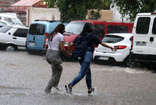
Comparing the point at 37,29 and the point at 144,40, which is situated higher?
the point at 144,40

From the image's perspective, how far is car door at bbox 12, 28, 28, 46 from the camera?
78.6 feet

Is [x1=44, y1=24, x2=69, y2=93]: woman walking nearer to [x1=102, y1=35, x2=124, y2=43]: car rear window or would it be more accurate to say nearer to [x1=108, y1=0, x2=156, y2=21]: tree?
[x1=102, y1=35, x2=124, y2=43]: car rear window

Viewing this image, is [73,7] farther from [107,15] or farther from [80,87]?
[80,87]

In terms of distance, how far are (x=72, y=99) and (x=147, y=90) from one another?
267 centimetres

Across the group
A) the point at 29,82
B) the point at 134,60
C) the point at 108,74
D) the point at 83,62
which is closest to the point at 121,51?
the point at 134,60

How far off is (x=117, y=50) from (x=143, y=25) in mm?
1825

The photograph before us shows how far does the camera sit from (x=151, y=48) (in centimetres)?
1543

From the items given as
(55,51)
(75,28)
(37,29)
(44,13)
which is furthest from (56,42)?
(44,13)

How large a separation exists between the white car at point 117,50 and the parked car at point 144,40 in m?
1.17

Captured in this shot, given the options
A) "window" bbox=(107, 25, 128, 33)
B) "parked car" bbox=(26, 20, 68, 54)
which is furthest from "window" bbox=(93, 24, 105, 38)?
"parked car" bbox=(26, 20, 68, 54)

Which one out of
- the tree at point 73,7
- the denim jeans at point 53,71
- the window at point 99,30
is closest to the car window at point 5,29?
the window at point 99,30

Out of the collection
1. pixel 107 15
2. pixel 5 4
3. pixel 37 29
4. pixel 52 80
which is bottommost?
pixel 5 4

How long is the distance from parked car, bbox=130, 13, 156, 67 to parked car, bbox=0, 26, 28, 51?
944cm

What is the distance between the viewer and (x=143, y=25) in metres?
16.0
